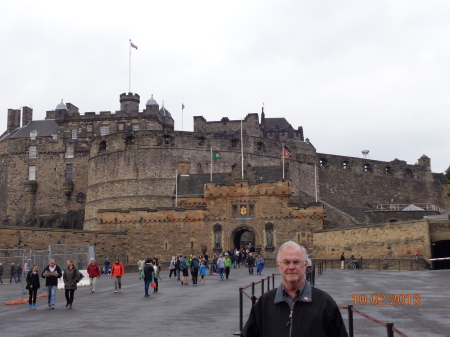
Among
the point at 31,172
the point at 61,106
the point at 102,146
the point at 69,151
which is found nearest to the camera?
the point at 102,146

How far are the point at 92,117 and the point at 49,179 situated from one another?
7657 mm

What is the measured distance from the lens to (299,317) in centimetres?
414

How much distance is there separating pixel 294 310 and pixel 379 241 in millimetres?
30467

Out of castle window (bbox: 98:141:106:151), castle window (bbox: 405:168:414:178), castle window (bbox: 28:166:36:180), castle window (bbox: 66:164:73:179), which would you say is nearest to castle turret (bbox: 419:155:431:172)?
castle window (bbox: 405:168:414:178)

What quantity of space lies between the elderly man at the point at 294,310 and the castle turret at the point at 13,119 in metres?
65.0

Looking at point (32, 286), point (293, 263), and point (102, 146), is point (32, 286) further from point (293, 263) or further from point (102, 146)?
point (102, 146)

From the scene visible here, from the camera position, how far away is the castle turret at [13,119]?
213ft

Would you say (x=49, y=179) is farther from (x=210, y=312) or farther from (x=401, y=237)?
(x=210, y=312)

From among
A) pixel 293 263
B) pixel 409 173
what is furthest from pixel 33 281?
pixel 409 173

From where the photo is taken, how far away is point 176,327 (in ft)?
34.0

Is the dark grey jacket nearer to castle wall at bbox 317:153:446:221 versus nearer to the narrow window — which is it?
castle wall at bbox 317:153:446:221

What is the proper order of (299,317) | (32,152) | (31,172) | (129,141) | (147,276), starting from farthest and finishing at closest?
(32,152) < (31,172) < (129,141) < (147,276) < (299,317)

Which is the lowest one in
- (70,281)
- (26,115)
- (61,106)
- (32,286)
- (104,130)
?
(32,286)

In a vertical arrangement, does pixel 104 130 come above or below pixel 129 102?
below
